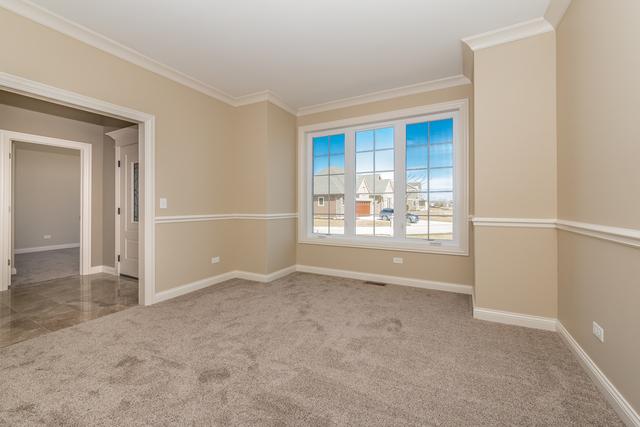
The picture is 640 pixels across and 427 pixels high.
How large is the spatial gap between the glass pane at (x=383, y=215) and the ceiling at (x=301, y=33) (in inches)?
63.8

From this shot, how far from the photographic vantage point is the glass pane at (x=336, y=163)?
4625 millimetres

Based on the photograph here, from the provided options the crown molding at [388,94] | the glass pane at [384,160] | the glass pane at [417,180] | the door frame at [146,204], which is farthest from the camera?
the glass pane at [384,160]

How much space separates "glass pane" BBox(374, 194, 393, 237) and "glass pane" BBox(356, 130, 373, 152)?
79cm

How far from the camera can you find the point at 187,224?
371cm

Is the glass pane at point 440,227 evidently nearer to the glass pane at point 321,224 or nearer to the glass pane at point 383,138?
Answer: the glass pane at point 383,138

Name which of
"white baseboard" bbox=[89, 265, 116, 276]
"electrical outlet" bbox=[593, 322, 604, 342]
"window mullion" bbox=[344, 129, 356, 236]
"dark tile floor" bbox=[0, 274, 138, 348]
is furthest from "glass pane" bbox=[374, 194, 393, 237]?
"white baseboard" bbox=[89, 265, 116, 276]

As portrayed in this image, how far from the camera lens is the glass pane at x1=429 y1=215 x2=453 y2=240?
3842 mm

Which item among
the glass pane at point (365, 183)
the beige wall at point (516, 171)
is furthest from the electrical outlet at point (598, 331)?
the glass pane at point (365, 183)

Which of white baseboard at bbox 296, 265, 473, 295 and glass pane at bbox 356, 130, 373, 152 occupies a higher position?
glass pane at bbox 356, 130, 373, 152

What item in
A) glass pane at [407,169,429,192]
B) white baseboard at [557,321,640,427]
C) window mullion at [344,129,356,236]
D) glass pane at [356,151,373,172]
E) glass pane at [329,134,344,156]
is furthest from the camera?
glass pane at [329,134,344,156]

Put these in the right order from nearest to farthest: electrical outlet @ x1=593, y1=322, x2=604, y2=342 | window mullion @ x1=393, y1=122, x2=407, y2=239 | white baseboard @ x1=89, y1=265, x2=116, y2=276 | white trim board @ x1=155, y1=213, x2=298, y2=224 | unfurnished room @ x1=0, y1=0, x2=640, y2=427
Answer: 1. unfurnished room @ x1=0, y1=0, x2=640, y2=427
2. electrical outlet @ x1=593, y1=322, x2=604, y2=342
3. white trim board @ x1=155, y1=213, x2=298, y2=224
4. window mullion @ x1=393, y1=122, x2=407, y2=239
5. white baseboard @ x1=89, y1=265, x2=116, y2=276

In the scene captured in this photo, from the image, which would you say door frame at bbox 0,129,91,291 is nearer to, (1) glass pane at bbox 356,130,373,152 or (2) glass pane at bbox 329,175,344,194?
(2) glass pane at bbox 329,175,344,194

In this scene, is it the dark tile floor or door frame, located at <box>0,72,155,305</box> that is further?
door frame, located at <box>0,72,155,305</box>

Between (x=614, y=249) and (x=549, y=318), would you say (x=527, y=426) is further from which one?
(x=549, y=318)
